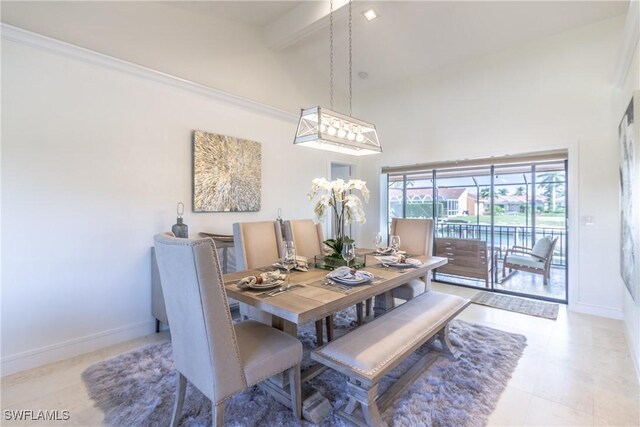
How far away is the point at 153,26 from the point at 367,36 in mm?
2704

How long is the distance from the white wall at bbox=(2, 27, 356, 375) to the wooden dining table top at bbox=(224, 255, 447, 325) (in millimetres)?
1518

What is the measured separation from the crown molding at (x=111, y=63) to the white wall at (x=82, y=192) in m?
Result: 0.02

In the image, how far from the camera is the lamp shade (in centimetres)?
239

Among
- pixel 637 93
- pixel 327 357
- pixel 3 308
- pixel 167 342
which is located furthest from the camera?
pixel 167 342

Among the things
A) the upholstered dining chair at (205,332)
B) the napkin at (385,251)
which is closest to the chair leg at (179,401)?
the upholstered dining chair at (205,332)

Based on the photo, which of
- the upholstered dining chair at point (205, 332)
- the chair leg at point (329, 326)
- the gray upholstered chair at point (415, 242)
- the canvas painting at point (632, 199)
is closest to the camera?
the upholstered dining chair at point (205, 332)

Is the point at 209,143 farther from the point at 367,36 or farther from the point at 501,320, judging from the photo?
the point at 501,320

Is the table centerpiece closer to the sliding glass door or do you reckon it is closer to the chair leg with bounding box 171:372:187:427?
the chair leg with bounding box 171:372:187:427

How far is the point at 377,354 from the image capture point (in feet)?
5.31

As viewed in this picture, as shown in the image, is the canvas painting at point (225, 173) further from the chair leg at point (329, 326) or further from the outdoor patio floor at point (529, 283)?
the outdoor patio floor at point (529, 283)

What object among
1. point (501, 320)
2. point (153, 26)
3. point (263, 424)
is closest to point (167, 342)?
point (263, 424)

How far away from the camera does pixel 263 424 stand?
Result: 171cm

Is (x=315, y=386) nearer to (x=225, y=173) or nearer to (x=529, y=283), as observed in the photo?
(x=225, y=173)

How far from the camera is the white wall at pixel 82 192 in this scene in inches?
90.7
